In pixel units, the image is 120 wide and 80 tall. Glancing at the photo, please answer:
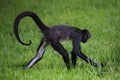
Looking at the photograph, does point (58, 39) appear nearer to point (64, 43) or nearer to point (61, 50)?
point (61, 50)

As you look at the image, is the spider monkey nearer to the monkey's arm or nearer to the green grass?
the monkey's arm

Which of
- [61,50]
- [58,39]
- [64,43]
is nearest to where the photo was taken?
[61,50]

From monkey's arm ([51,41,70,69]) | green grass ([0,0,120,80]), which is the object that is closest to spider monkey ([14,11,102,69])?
monkey's arm ([51,41,70,69])

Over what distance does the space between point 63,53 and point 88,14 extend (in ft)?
34.2

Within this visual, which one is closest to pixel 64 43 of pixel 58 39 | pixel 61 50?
pixel 58 39

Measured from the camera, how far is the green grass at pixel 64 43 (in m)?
8.57

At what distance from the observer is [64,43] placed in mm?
13180

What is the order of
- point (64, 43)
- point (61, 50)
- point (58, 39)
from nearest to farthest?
point (61, 50) → point (58, 39) → point (64, 43)

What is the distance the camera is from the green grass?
28.1 feet

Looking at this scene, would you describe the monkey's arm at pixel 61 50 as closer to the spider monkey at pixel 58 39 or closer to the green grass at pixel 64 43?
the spider monkey at pixel 58 39

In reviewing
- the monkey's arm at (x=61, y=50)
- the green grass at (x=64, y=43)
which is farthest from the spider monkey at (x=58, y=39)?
the green grass at (x=64, y=43)

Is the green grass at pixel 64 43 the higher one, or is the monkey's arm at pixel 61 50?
the monkey's arm at pixel 61 50

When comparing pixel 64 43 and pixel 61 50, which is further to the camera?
pixel 64 43

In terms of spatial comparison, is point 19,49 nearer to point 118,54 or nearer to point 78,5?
point 118,54
